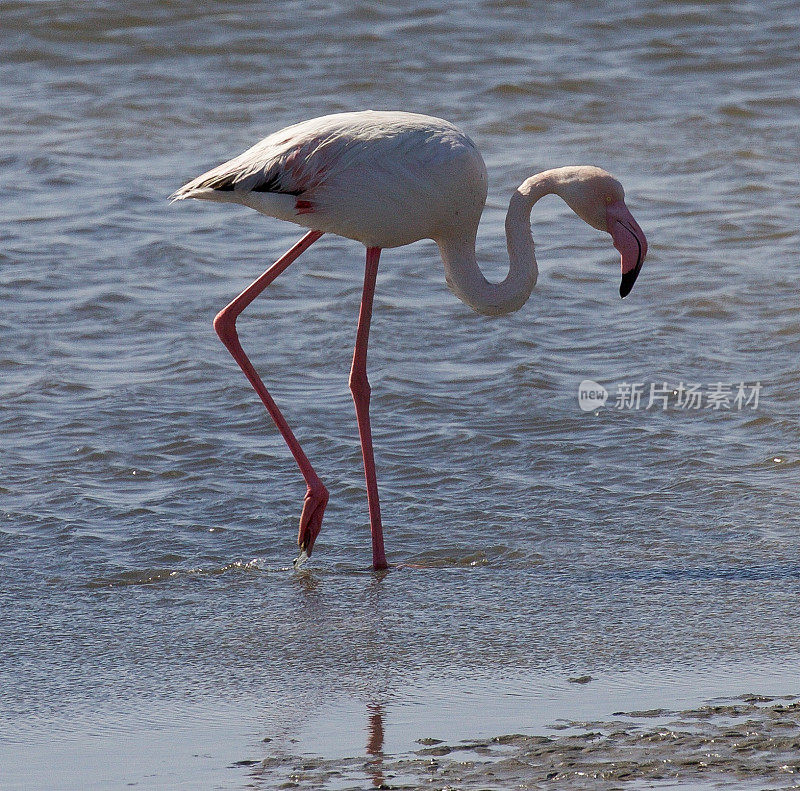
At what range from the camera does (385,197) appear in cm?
559

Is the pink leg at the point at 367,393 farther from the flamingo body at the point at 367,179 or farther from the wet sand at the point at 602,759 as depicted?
the wet sand at the point at 602,759

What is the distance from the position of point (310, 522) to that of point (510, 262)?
1.37m

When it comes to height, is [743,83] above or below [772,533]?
above

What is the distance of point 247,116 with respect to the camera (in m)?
12.9

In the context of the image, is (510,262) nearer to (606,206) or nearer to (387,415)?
(606,206)

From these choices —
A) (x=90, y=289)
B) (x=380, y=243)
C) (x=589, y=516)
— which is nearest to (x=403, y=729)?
(x=589, y=516)

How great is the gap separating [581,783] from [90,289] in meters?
6.23

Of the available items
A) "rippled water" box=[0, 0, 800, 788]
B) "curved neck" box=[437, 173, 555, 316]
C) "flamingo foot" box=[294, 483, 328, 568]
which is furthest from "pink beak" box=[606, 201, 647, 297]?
"flamingo foot" box=[294, 483, 328, 568]

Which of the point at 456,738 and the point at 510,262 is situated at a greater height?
the point at 510,262

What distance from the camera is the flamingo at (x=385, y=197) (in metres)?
5.57

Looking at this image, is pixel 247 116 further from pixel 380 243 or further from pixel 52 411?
pixel 380 243

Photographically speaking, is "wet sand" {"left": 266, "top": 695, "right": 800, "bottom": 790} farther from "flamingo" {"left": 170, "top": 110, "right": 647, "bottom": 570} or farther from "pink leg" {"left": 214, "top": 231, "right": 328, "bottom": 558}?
"flamingo" {"left": 170, "top": 110, "right": 647, "bottom": 570}
